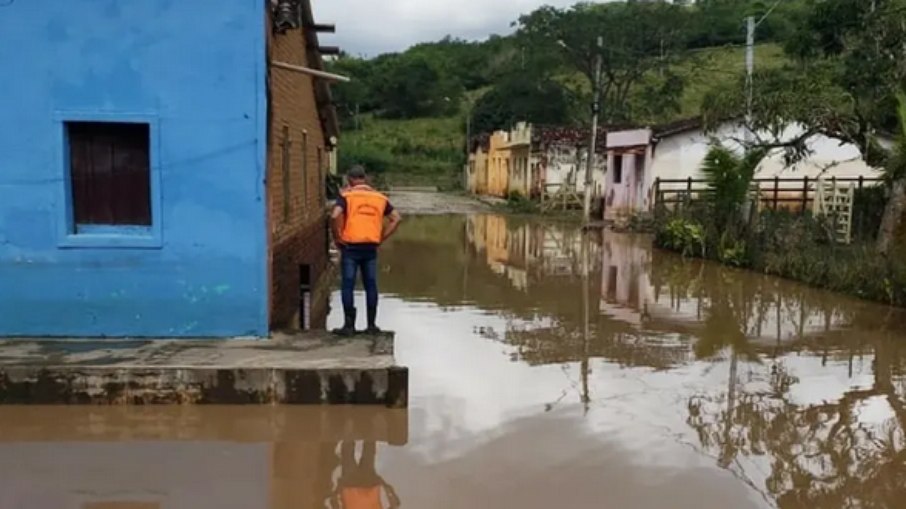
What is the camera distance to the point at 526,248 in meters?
22.0

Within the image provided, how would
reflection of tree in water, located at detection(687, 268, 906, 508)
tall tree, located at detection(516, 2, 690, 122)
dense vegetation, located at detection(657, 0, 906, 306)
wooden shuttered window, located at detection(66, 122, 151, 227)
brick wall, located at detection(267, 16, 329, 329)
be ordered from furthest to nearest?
tall tree, located at detection(516, 2, 690, 122) → dense vegetation, located at detection(657, 0, 906, 306) → brick wall, located at detection(267, 16, 329, 329) → wooden shuttered window, located at detection(66, 122, 151, 227) → reflection of tree in water, located at detection(687, 268, 906, 508)

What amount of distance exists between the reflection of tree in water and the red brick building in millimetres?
4376

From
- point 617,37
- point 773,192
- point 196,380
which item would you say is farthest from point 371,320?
point 617,37

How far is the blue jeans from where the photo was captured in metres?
8.37

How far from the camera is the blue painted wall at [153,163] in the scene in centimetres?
804

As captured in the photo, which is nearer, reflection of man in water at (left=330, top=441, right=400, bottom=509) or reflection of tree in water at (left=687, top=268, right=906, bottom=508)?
reflection of man in water at (left=330, top=441, right=400, bottom=509)

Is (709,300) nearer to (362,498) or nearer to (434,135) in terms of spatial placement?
(362,498)

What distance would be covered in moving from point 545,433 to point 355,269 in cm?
269

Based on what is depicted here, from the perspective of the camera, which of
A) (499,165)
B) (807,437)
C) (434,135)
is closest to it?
(807,437)

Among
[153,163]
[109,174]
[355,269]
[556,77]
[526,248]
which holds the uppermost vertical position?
[556,77]

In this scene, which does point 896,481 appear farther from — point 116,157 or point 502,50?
point 502,50

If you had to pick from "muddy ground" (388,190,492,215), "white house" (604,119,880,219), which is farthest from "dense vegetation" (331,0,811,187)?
"muddy ground" (388,190,492,215)

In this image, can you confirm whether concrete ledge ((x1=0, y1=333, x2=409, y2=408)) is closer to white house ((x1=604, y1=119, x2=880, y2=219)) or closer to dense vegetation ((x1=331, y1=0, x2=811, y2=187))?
white house ((x1=604, y1=119, x2=880, y2=219))

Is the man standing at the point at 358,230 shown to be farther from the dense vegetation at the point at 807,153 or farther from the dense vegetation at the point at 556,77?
the dense vegetation at the point at 556,77
